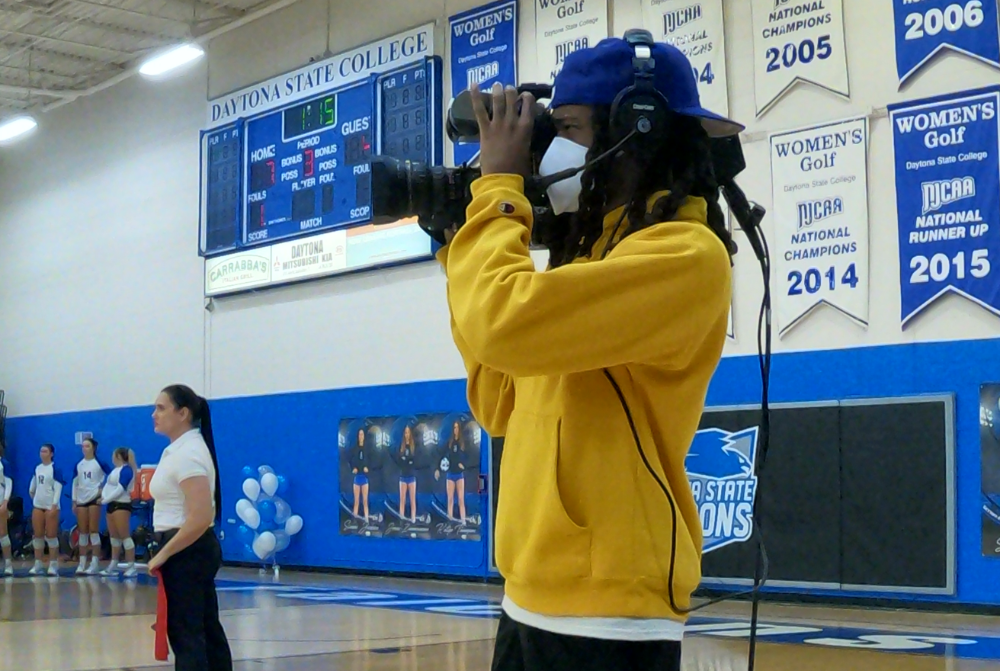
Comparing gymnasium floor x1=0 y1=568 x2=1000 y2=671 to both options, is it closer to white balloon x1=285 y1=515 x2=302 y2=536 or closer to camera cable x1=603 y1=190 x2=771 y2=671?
white balloon x1=285 y1=515 x2=302 y2=536

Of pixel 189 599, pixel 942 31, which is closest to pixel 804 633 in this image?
pixel 189 599

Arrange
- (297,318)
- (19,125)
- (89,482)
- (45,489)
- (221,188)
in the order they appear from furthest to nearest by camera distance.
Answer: (19,125) → (45,489) → (89,482) → (221,188) → (297,318)

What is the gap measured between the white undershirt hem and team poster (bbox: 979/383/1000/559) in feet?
26.0

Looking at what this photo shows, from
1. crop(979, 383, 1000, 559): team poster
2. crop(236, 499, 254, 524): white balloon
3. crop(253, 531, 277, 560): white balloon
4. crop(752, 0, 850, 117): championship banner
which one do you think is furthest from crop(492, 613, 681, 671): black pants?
crop(236, 499, 254, 524): white balloon

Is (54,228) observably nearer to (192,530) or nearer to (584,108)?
(192,530)

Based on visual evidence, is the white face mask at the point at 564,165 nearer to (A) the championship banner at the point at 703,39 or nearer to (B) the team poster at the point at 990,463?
(B) the team poster at the point at 990,463

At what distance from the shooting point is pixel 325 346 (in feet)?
47.4

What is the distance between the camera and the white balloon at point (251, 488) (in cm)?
1428

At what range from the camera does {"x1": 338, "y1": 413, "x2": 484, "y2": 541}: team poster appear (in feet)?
41.3

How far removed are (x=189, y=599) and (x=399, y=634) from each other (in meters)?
3.54

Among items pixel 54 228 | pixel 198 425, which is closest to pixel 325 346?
pixel 54 228

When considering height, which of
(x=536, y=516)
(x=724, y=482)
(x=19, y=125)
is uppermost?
(x=19, y=125)

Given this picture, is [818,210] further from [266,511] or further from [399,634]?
[266,511]

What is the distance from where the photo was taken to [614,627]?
1.74 m
